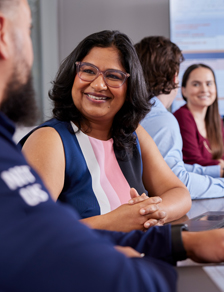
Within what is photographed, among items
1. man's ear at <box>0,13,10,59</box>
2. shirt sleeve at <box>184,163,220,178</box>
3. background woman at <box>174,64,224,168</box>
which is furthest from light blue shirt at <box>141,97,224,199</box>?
man's ear at <box>0,13,10,59</box>

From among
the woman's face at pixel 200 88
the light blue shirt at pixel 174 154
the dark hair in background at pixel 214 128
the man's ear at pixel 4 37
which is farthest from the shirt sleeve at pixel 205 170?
the man's ear at pixel 4 37

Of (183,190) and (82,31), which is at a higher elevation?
(82,31)

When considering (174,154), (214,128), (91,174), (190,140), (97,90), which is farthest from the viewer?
(214,128)

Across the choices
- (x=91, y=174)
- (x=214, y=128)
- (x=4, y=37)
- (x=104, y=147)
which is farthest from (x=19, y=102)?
(x=214, y=128)

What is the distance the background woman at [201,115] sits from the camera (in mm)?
2633

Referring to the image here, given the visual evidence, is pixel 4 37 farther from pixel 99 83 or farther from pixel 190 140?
pixel 190 140

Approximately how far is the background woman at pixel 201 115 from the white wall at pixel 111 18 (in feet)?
4.09

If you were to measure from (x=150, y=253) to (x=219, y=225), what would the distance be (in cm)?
33

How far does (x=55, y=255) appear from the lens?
1.33ft

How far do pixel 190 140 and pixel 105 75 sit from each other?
1.39 meters

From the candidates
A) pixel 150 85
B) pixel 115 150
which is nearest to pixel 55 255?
pixel 115 150

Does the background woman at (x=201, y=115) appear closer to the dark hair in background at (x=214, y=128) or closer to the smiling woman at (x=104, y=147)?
the dark hair in background at (x=214, y=128)

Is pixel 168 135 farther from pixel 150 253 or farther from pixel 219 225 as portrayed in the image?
pixel 150 253

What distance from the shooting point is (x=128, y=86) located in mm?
1381
